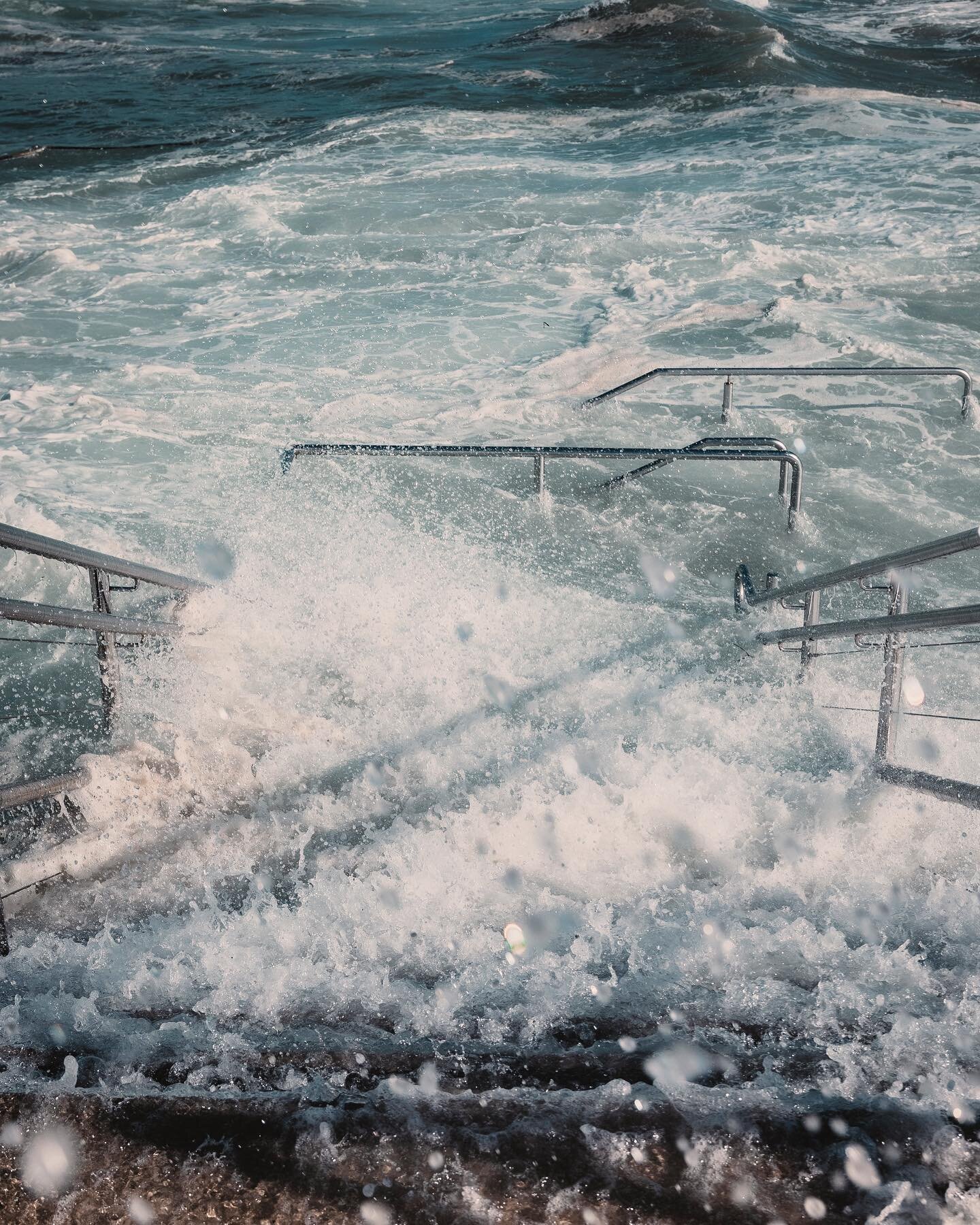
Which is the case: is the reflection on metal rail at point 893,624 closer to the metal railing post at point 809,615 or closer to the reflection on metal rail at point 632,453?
the metal railing post at point 809,615

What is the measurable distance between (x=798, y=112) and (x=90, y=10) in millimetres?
28538

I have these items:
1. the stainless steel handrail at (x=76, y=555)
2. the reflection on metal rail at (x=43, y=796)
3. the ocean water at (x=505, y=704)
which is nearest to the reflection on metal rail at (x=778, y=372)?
the ocean water at (x=505, y=704)

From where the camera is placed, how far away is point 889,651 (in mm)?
3521

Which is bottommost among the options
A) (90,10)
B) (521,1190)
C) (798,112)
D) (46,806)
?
(46,806)

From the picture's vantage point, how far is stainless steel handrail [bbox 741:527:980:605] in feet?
8.20

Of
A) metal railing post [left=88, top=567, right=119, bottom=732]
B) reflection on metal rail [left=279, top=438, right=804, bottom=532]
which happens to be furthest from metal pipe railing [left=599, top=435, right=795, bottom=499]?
metal railing post [left=88, top=567, right=119, bottom=732]

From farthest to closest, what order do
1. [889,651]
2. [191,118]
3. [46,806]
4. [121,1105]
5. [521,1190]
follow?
[191,118], [46,806], [889,651], [121,1105], [521,1190]

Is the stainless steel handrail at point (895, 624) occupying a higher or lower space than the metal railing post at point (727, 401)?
higher

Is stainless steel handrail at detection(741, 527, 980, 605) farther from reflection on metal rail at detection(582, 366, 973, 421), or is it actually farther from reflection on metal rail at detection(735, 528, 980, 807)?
reflection on metal rail at detection(582, 366, 973, 421)

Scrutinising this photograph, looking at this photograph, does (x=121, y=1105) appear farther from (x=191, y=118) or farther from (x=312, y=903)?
(x=191, y=118)

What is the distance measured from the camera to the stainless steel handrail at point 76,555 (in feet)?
9.70

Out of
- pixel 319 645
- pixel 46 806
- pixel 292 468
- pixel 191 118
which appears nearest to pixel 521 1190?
pixel 46 806

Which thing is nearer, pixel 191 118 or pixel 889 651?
pixel 889 651

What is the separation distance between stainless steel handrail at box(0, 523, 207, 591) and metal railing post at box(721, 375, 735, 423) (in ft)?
17.3
